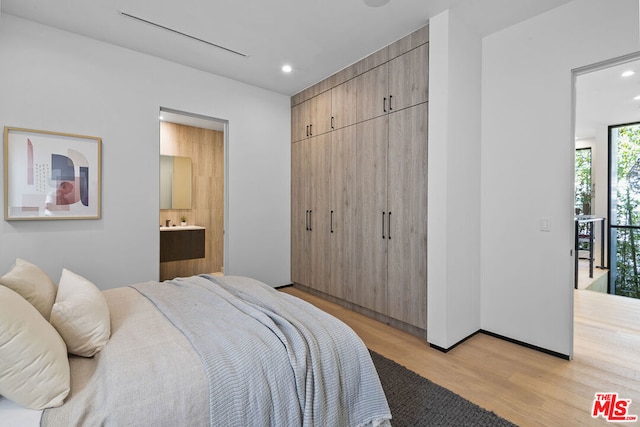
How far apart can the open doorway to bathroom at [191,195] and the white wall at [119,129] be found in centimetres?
102

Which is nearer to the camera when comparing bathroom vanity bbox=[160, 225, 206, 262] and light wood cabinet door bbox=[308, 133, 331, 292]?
light wood cabinet door bbox=[308, 133, 331, 292]

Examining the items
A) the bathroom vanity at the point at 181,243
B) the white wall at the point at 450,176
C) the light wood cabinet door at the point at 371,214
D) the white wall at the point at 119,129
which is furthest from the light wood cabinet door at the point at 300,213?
the white wall at the point at 450,176

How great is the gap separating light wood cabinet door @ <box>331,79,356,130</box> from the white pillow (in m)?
2.96

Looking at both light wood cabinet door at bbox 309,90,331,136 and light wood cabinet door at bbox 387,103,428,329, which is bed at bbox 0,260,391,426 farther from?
light wood cabinet door at bbox 309,90,331,136

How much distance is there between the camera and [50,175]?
281 centimetres

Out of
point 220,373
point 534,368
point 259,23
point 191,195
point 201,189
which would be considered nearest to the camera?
point 220,373

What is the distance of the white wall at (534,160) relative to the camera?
2.39 m

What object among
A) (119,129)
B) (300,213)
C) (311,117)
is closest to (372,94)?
(311,117)

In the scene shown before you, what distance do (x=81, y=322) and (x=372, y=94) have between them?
122 inches

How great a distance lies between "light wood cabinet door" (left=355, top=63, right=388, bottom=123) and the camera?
3166mm

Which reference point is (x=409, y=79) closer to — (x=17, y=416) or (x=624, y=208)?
(x=17, y=416)

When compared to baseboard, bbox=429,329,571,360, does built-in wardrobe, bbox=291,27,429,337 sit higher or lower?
higher

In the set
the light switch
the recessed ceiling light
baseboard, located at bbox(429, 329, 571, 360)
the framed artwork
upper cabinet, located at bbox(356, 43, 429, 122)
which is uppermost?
the recessed ceiling light

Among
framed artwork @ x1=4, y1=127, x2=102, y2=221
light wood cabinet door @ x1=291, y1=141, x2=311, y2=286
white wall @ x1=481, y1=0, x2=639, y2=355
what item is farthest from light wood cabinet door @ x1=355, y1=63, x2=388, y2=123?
framed artwork @ x1=4, y1=127, x2=102, y2=221
